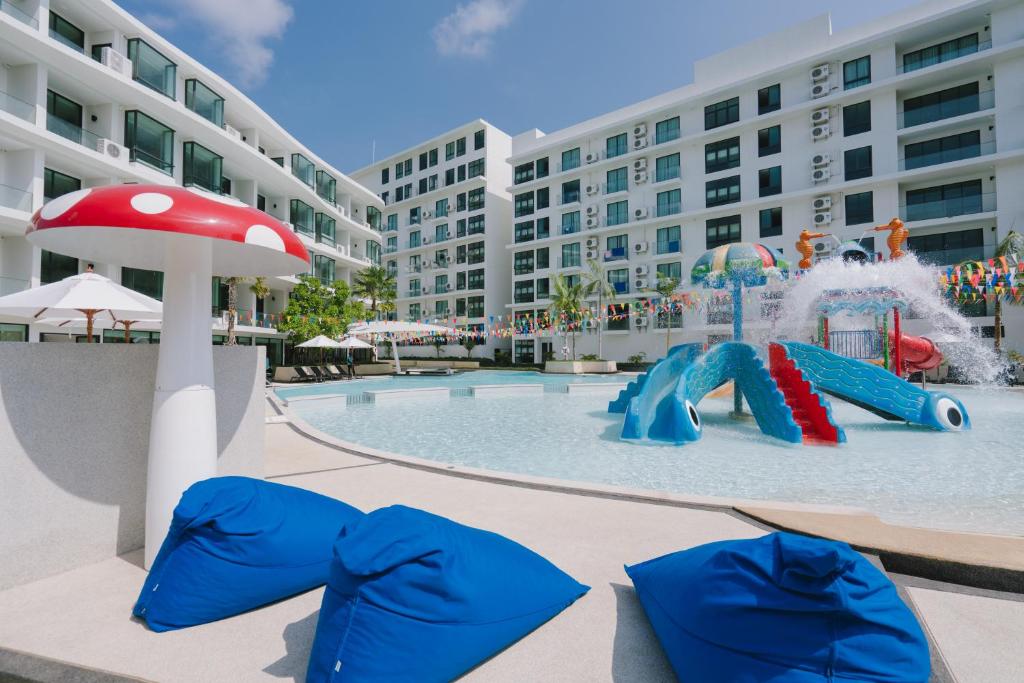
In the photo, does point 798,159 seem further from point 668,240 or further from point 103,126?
point 103,126

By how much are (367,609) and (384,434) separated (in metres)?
9.09

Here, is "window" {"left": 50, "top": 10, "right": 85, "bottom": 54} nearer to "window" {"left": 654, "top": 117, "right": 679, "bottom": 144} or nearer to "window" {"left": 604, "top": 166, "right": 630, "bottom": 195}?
"window" {"left": 604, "top": 166, "right": 630, "bottom": 195}

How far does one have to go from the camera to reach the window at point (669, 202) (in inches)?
1566

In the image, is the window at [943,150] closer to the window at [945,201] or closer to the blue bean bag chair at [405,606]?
the window at [945,201]

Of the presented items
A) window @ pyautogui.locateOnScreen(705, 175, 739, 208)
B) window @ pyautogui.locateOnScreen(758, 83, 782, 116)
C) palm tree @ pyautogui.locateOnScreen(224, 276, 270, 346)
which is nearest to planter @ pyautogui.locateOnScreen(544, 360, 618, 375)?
window @ pyautogui.locateOnScreen(705, 175, 739, 208)

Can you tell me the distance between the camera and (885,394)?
10219 mm

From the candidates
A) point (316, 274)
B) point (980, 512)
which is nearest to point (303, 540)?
point (980, 512)

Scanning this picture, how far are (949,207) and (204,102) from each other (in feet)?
139

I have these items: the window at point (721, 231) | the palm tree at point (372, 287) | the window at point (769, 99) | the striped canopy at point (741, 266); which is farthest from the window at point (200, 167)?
the window at point (769, 99)

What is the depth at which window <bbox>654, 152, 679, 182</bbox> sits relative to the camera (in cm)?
3991

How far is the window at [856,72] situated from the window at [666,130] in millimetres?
11363

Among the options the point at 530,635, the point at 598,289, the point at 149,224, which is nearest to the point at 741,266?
the point at 530,635

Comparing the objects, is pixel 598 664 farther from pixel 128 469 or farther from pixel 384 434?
pixel 384 434

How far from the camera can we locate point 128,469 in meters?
3.42
